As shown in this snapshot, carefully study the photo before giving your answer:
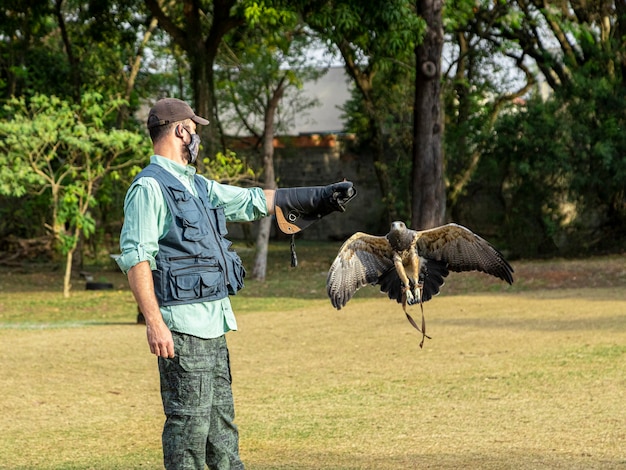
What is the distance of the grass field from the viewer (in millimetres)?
6309

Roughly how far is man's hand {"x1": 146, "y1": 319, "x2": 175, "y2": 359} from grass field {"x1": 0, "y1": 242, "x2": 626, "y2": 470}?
86.5 inches

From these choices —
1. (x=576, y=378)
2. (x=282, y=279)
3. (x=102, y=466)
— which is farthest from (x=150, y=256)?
(x=282, y=279)

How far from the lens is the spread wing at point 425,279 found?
15.1 feet

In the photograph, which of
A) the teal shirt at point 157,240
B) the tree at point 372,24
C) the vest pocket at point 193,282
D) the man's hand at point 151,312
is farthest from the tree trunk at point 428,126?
the man's hand at point 151,312

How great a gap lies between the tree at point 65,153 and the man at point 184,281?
36.6 feet

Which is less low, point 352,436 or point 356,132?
point 356,132

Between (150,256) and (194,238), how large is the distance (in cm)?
23

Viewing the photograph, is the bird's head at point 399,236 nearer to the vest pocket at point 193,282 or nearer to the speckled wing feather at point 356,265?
the speckled wing feather at point 356,265

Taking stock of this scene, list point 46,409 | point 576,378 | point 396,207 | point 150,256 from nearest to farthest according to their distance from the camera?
point 150,256, point 46,409, point 576,378, point 396,207

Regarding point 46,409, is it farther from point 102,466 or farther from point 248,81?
point 248,81

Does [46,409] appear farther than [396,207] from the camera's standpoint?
No

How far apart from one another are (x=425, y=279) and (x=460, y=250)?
23cm

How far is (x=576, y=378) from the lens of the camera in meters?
8.45

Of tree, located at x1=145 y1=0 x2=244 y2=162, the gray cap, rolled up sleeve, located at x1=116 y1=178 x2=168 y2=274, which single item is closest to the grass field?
rolled up sleeve, located at x1=116 y1=178 x2=168 y2=274
